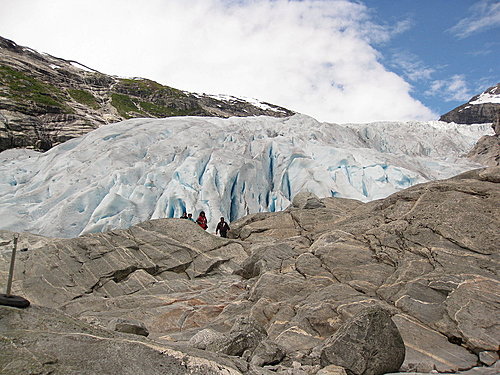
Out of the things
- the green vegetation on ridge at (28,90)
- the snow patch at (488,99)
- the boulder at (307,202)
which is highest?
the snow patch at (488,99)

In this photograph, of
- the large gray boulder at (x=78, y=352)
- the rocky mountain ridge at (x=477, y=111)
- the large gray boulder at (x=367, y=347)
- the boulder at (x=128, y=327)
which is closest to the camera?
the large gray boulder at (x=78, y=352)

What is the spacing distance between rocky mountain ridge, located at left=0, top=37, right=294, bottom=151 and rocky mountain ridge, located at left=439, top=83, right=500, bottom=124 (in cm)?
3164

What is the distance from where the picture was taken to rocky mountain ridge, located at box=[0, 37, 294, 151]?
132 ft

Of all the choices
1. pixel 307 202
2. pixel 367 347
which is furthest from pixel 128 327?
pixel 307 202

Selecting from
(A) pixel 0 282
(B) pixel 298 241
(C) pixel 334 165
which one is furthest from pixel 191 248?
(C) pixel 334 165

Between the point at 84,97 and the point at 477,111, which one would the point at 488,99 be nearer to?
the point at 477,111

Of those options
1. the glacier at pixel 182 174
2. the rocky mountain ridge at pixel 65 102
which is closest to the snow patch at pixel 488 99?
the rocky mountain ridge at pixel 65 102

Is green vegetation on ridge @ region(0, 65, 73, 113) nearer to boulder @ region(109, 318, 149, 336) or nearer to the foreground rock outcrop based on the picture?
the foreground rock outcrop

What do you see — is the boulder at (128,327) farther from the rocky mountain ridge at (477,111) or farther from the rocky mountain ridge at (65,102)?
the rocky mountain ridge at (477,111)

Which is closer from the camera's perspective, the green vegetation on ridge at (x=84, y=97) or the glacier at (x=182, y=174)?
the glacier at (x=182, y=174)

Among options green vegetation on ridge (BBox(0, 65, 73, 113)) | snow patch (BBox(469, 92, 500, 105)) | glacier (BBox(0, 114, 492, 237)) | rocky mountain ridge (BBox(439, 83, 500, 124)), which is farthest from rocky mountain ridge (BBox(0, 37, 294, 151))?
snow patch (BBox(469, 92, 500, 105))

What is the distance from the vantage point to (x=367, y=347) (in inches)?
209

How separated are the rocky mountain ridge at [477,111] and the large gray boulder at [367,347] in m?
61.7

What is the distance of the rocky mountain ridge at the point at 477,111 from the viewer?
196 ft
